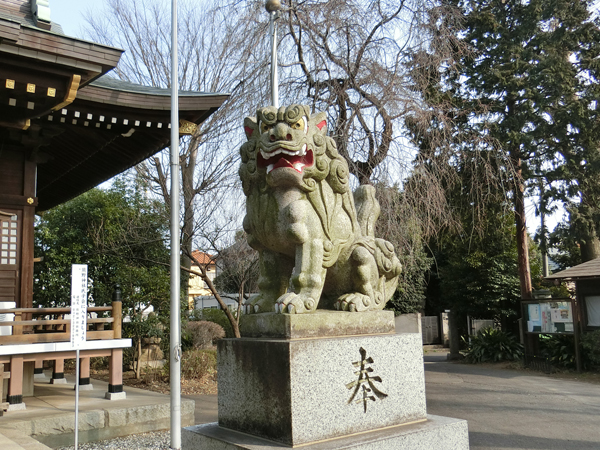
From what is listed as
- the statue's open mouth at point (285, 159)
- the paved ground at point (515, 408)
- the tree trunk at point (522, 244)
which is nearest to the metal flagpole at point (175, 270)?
the paved ground at point (515, 408)

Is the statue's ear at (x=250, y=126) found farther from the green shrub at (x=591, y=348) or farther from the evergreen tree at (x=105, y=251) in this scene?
the green shrub at (x=591, y=348)

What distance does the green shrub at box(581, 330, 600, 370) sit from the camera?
10844 millimetres

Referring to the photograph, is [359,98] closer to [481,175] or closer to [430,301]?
[481,175]

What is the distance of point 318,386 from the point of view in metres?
2.90

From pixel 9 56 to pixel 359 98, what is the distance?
6102 mm

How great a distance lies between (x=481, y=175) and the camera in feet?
40.4

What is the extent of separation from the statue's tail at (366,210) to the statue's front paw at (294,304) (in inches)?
35.5

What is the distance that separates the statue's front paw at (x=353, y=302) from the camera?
10.9 ft

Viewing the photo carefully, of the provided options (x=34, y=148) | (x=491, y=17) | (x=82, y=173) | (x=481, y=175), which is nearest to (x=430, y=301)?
(x=481, y=175)

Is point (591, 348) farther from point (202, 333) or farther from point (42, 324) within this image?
point (42, 324)

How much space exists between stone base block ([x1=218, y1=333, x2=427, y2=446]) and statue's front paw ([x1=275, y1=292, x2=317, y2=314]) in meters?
0.21

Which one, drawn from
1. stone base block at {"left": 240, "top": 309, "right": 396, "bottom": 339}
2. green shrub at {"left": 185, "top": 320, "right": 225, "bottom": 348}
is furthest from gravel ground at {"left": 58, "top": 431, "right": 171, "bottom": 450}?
green shrub at {"left": 185, "top": 320, "right": 225, "bottom": 348}

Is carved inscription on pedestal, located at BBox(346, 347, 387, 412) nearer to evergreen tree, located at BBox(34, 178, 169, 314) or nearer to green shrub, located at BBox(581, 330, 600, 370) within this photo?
evergreen tree, located at BBox(34, 178, 169, 314)

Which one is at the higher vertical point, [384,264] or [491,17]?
[491,17]
